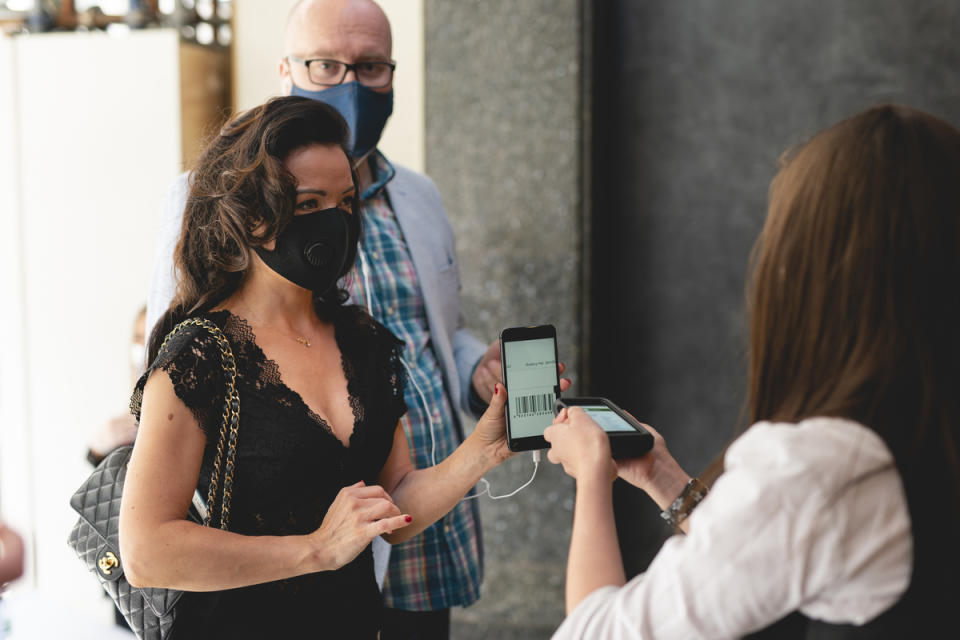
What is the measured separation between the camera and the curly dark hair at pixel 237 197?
1.42 meters

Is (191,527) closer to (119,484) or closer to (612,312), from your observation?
(119,484)

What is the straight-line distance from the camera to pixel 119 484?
143cm

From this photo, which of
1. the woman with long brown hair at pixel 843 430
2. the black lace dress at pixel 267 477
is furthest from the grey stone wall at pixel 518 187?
the woman with long brown hair at pixel 843 430

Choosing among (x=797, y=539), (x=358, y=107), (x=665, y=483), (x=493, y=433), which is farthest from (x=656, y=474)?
(x=358, y=107)

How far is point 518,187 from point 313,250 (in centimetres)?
155

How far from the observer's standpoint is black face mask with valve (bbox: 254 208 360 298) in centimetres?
144

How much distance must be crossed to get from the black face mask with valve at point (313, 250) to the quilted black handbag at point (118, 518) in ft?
0.50

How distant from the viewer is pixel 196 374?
1.32 metres

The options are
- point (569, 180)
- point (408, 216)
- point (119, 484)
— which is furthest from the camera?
point (569, 180)

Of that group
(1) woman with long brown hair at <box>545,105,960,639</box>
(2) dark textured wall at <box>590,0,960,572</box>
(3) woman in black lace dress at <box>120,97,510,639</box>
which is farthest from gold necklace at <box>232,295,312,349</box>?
(2) dark textured wall at <box>590,0,960,572</box>

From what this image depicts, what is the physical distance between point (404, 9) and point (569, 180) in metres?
0.90

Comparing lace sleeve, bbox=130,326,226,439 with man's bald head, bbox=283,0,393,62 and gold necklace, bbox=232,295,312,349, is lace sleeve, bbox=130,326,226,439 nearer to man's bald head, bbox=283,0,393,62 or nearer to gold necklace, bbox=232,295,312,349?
gold necklace, bbox=232,295,312,349

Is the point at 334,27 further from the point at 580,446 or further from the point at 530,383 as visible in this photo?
the point at 580,446

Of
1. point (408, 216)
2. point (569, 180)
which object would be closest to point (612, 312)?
point (569, 180)
